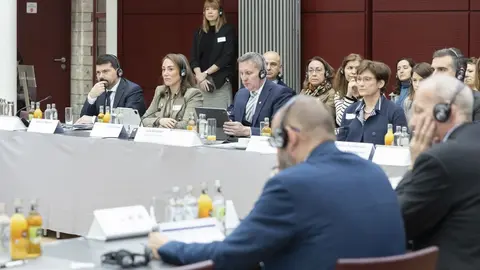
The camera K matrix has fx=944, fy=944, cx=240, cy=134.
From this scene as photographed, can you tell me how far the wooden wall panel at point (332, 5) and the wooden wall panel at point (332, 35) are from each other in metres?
0.05

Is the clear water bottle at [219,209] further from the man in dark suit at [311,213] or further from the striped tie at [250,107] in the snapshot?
the striped tie at [250,107]

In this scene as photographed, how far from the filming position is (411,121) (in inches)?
121

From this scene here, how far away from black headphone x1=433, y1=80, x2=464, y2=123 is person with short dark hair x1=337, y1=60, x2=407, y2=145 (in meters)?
2.67

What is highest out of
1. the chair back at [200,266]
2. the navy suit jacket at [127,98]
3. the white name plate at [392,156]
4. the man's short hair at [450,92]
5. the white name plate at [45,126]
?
the man's short hair at [450,92]

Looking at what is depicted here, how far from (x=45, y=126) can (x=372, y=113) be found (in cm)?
225

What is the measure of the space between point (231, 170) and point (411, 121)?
2.39m

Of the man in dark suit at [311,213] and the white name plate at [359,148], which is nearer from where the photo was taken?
the man in dark suit at [311,213]

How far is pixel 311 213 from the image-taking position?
2512 mm

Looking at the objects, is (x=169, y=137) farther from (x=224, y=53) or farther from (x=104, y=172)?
(x=224, y=53)

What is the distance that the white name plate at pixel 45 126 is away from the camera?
636 cm

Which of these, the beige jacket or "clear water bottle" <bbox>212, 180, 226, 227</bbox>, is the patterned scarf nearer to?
the beige jacket

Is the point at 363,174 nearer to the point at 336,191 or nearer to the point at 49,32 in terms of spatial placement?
the point at 336,191

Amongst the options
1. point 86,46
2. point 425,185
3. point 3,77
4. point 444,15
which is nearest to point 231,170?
point 425,185

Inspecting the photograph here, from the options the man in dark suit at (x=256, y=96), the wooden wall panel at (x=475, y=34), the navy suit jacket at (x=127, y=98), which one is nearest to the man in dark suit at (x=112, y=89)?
the navy suit jacket at (x=127, y=98)
